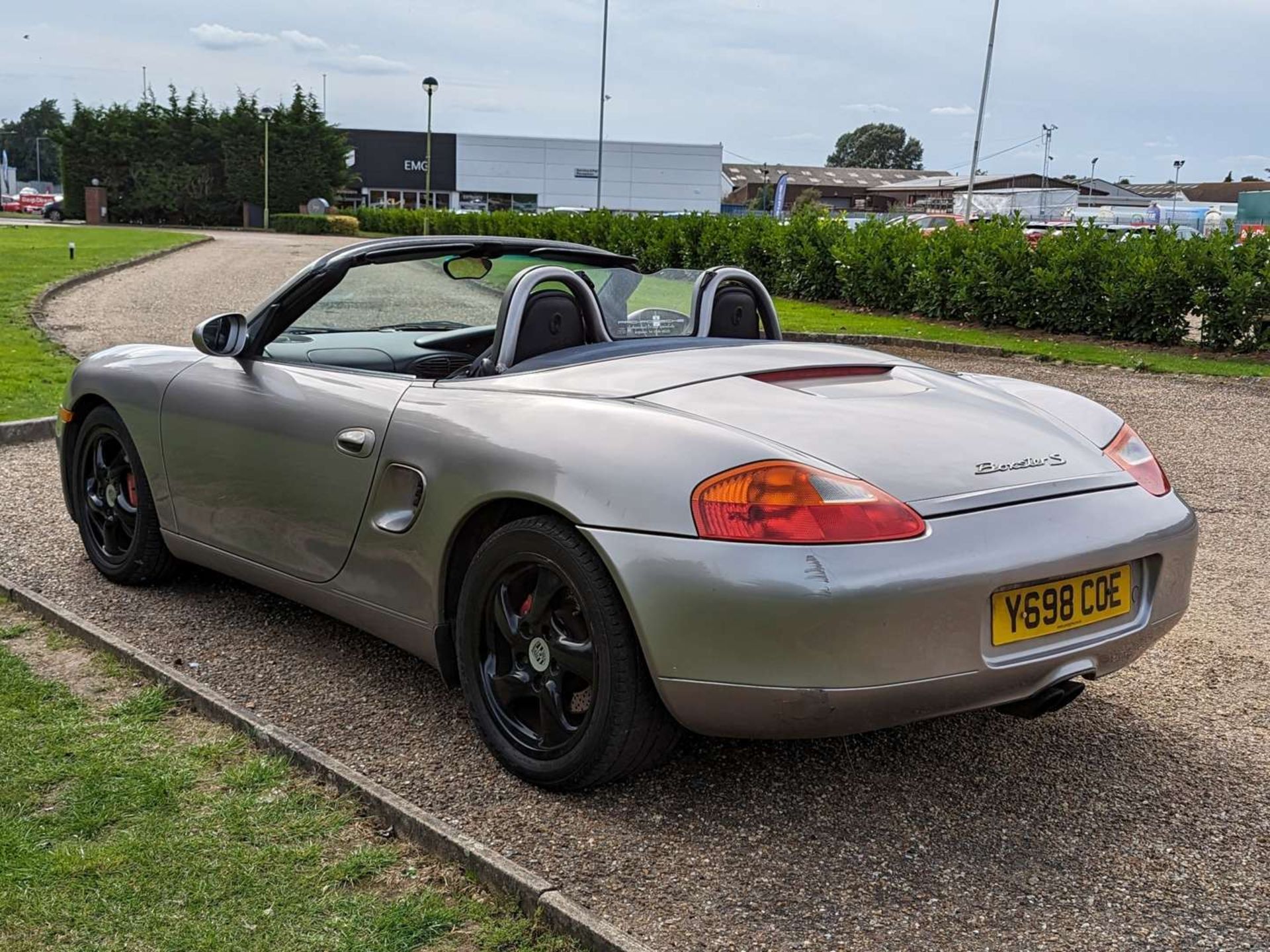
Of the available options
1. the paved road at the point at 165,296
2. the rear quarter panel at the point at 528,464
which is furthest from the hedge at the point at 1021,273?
the rear quarter panel at the point at 528,464

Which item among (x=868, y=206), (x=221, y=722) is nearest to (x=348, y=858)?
(x=221, y=722)

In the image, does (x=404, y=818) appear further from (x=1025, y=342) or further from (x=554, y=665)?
(x=1025, y=342)

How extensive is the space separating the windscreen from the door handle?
1.73 feet

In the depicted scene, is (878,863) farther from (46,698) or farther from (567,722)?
(46,698)

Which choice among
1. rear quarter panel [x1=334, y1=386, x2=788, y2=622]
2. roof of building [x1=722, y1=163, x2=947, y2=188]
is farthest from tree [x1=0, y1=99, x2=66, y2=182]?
rear quarter panel [x1=334, y1=386, x2=788, y2=622]

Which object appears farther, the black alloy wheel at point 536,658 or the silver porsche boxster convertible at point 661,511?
the black alloy wheel at point 536,658

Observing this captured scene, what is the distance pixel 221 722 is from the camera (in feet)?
11.2

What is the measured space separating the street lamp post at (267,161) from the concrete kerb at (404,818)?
2137 inches

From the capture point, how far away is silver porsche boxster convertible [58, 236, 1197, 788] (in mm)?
2596

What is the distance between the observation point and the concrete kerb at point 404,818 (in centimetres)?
236

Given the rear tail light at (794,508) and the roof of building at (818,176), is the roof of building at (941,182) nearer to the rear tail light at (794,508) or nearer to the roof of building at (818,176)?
the roof of building at (818,176)

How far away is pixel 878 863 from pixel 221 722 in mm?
1820

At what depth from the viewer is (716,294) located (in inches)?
155

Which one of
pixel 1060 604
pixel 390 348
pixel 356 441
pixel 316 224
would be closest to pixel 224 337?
pixel 390 348
